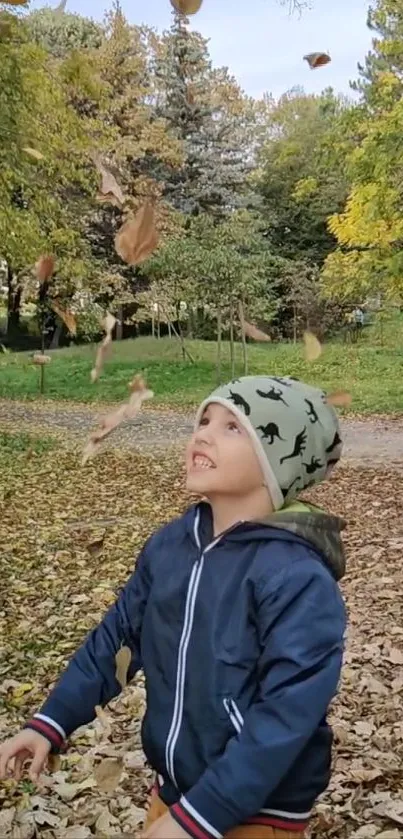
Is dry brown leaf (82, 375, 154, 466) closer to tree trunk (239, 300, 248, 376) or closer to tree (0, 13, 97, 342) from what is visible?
tree trunk (239, 300, 248, 376)

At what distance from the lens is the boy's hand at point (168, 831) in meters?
1.14

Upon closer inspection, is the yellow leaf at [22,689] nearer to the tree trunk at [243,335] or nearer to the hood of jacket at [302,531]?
the tree trunk at [243,335]

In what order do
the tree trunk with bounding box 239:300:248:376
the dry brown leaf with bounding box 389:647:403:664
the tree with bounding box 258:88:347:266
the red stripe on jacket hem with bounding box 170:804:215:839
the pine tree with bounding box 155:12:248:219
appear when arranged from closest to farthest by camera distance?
the red stripe on jacket hem with bounding box 170:804:215:839
the tree trunk with bounding box 239:300:248:376
the dry brown leaf with bounding box 389:647:403:664
the pine tree with bounding box 155:12:248:219
the tree with bounding box 258:88:347:266

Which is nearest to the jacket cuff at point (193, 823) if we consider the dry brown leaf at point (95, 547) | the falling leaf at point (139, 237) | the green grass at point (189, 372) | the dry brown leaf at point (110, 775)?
the dry brown leaf at point (110, 775)

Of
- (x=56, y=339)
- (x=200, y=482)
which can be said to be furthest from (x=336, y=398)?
(x=56, y=339)

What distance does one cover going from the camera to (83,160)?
439 inches

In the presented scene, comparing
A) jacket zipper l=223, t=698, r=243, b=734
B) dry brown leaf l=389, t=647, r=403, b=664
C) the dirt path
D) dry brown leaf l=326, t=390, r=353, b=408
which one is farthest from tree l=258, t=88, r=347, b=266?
jacket zipper l=223, t=698, r=243, b=734

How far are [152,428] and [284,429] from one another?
11481 mm

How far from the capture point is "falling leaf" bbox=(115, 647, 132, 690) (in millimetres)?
1379

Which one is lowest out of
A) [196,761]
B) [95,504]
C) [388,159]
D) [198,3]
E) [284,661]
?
[95,504]

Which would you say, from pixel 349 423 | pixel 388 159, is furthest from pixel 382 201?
pixel 349 423

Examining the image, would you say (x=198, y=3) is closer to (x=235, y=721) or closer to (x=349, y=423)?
(x=235, y=721)

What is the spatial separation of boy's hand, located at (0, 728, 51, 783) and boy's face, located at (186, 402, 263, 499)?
446 millimetres

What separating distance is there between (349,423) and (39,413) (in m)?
5.11
